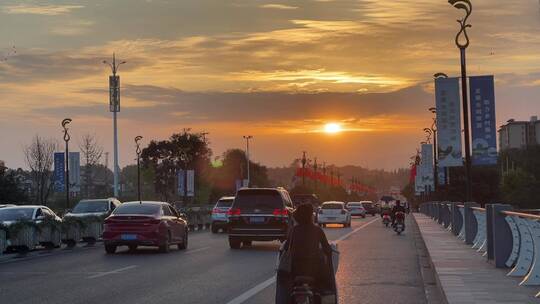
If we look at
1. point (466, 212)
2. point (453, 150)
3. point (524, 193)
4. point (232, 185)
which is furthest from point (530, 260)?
point (232, 185)

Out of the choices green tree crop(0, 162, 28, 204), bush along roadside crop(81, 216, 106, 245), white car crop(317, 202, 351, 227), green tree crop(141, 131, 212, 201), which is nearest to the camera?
bush along roadside crop(81, 216, 106, 245)

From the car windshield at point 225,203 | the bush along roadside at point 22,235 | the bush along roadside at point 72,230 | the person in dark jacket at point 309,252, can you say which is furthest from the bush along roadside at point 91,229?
the person in dark jacket at point 309,252

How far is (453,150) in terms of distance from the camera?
132ft

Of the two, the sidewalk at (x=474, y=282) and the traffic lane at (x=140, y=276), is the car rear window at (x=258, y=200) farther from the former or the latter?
the sidewalk at (x=474, y=282)

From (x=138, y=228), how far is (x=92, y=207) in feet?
41.2

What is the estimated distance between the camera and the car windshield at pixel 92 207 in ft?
121

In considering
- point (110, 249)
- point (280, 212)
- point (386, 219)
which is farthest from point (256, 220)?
point (386, 219)

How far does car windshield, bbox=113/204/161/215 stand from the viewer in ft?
85.5

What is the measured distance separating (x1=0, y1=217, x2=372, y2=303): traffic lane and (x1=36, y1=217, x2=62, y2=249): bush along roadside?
120 inches

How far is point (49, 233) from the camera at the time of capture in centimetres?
2927

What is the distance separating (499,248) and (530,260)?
1969 millimetres

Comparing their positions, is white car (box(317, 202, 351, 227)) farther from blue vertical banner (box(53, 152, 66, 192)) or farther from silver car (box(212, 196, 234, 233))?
blue vertical banner (box(53, 152, 66, 192))

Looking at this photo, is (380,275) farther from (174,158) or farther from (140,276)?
(174,158)

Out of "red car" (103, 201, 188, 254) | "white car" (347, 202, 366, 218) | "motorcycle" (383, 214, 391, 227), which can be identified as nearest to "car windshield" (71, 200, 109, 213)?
"red car" (103, 201, 188, 254)
